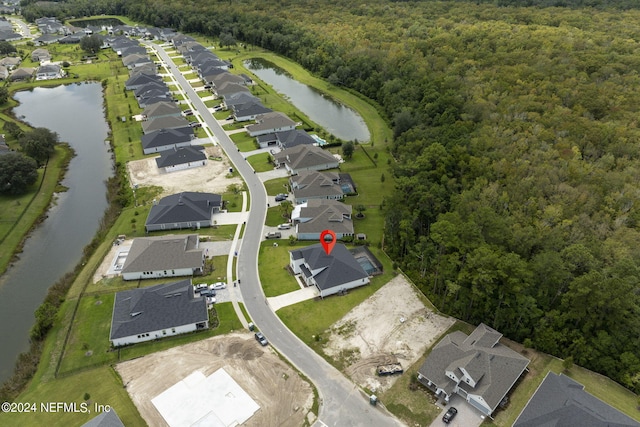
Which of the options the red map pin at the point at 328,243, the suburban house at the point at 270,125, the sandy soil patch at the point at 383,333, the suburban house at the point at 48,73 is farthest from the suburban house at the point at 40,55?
the sandy soil patch at the point at 383,333

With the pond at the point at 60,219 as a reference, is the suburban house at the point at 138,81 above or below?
above

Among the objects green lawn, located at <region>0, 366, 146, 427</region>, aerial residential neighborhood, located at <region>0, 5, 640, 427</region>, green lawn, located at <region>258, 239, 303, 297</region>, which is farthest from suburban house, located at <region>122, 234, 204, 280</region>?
green lawn, located at <region>0, 366, 146, 427</region>

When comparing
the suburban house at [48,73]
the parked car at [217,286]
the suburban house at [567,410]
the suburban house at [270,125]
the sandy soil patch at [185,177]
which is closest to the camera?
the suburban house at [567,410]

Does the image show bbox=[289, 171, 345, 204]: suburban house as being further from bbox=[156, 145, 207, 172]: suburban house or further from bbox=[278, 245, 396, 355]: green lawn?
bbox=[156, 145, 207, 172]: suburban house

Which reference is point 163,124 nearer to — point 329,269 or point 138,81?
point 138,81

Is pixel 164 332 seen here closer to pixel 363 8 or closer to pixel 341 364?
pixel 341 364

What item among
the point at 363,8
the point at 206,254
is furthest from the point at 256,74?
the point at 206,254

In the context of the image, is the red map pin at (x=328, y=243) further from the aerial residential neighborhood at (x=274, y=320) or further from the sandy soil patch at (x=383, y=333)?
the sandy soil patch at (x=383, y=333)
